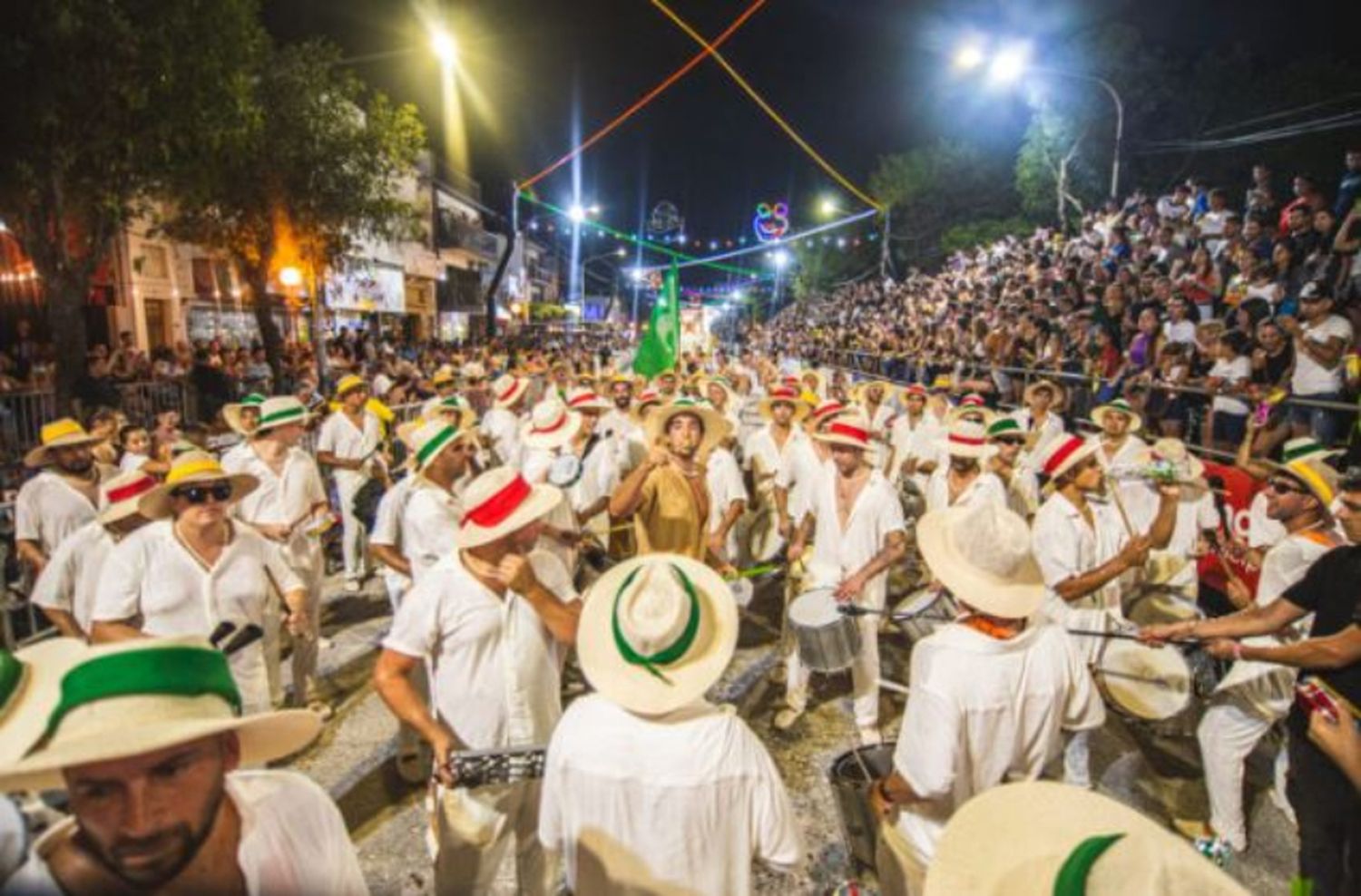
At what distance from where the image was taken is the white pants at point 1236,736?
385 cm

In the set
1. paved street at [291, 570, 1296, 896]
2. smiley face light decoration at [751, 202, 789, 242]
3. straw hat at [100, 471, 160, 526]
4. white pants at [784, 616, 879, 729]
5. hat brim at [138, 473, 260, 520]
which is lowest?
paved street at [291, 570, 1296, 896]

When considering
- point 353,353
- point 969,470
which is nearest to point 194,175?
point 353,353

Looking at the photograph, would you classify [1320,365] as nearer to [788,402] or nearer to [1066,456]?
[1066,456]

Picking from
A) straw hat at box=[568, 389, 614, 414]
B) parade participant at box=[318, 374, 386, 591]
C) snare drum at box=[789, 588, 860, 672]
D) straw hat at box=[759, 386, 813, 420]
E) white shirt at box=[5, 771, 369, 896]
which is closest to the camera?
white shirt at box=[5, 771, 369, 896]

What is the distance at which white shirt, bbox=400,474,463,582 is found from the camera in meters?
4.68

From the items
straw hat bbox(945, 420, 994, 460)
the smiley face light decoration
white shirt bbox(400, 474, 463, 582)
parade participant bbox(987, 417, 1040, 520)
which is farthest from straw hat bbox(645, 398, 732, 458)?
the smiley face light decoration

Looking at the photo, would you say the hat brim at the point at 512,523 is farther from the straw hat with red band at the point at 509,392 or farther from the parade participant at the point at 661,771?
the straw hat with red band at the point at 509,392

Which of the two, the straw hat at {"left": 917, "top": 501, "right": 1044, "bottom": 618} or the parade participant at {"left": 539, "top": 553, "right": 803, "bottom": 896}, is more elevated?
the straw hat at {"left": 917, "top": 501, "right": 1044, "bottom": 618}

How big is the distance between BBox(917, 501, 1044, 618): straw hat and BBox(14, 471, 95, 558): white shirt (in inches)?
238

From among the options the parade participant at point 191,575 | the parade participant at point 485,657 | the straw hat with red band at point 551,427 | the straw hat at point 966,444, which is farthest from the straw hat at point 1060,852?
the straw hat with red band at point 551,427

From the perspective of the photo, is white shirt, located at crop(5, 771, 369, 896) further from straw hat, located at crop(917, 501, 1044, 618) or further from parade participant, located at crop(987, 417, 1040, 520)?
parade participant, located at crop(987, 417, 1040, 520)

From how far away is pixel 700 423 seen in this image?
19.2ft

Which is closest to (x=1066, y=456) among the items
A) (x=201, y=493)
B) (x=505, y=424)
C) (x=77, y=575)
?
(x=201, y=493)

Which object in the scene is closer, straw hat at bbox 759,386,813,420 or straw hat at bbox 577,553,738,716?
straw hat at bbox 577,553,738,716
